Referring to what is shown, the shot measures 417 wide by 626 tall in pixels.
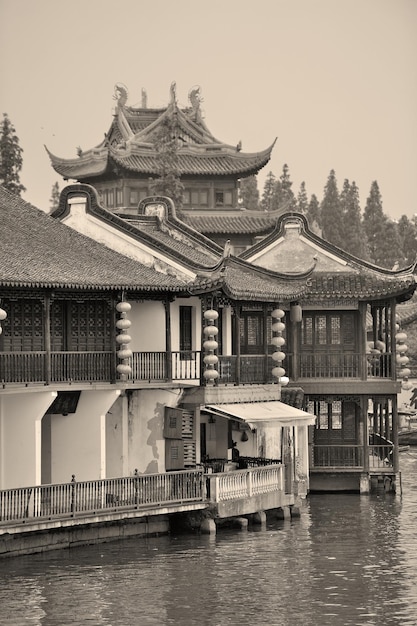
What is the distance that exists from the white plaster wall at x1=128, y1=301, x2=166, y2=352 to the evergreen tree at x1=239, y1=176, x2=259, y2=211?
87.9 m

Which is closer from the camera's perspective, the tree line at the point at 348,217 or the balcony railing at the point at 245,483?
the balcony railing at the point at 245,483

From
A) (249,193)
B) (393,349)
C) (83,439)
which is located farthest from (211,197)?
(249,193)

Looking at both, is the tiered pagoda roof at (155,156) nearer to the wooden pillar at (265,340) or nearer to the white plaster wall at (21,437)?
the wooden pillar at (265,340)

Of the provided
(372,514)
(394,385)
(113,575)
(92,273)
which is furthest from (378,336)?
(113,575)

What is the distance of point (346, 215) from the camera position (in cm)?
12781

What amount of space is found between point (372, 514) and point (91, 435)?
27.8ft

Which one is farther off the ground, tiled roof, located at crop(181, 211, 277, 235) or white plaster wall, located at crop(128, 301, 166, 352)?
tiled roof, located at crop(181, 211, 277, 235)

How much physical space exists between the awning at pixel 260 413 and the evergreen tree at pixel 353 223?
246 ft

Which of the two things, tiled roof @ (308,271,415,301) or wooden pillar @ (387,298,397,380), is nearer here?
tiled roof @ (308,271,415,301)

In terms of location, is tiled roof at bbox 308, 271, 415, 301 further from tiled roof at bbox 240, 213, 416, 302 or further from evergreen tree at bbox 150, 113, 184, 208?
evergreen tree at bbox 150, 113, 184, 208

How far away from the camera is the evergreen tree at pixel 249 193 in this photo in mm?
131125

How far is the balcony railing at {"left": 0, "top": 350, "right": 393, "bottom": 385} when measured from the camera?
3844 centimetres

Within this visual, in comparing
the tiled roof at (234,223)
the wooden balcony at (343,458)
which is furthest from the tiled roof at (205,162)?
the wooden balcony at (343,458)

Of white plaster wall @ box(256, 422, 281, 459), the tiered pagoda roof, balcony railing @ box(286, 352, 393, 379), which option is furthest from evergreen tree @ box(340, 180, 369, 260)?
white plaster wall @ box(256, 422, 281, 459)
